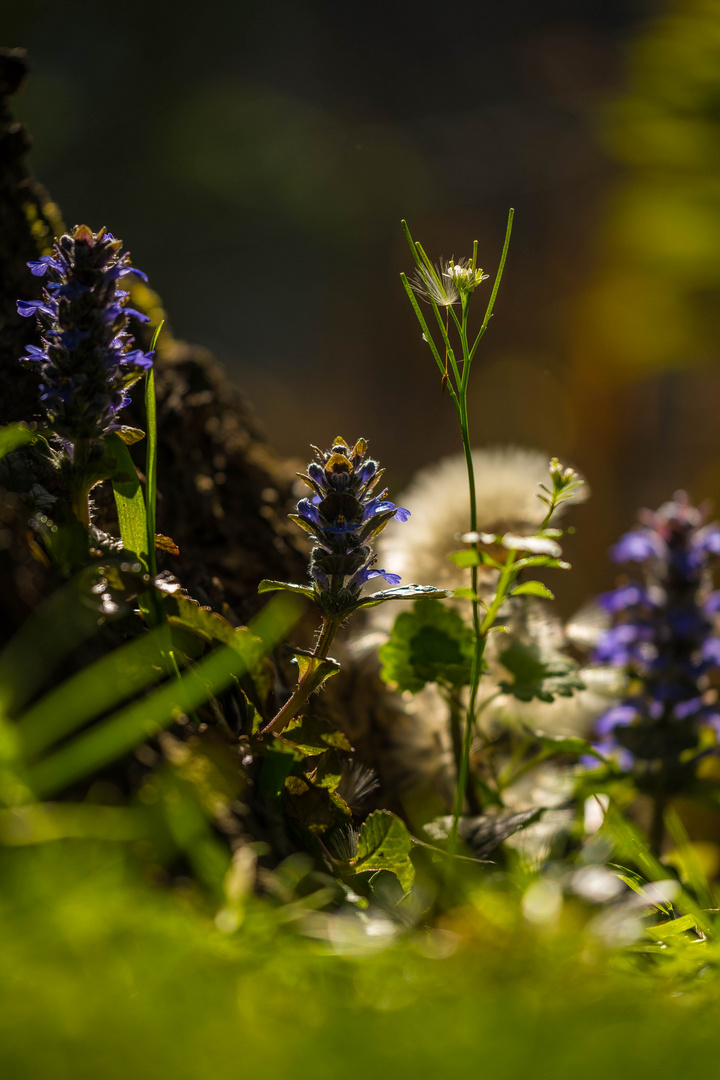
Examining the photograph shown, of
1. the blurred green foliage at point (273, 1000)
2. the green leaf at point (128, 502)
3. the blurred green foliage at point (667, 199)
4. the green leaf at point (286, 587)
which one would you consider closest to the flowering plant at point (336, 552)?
the green leaf at point (286, 587)

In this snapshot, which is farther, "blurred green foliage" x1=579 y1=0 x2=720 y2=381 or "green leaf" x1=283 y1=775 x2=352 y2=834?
"blurred green foliage" x1=579 y1=0 x2=720 y2=381

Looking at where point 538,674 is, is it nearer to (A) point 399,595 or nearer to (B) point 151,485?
(A) point 399,595

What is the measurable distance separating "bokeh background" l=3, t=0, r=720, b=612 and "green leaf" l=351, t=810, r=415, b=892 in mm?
4836

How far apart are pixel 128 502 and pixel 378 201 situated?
6745mm

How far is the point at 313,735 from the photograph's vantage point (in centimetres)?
58

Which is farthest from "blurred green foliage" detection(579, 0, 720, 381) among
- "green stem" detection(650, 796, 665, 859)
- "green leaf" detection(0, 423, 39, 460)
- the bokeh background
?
"green leaf" detection(0, 423, 39, 460)

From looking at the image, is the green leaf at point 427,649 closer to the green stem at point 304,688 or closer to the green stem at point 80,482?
the green stem at point 304,688

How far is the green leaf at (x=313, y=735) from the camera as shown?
0.58m

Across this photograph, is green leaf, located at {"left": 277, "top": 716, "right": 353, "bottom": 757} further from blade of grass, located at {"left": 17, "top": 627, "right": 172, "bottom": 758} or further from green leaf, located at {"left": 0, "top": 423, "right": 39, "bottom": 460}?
green leaf, located at {"left": 0, "top": 423, "right": 39, "bottom": 460}

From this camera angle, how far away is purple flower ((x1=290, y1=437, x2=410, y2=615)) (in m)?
0.57

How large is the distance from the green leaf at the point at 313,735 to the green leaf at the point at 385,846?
61mm

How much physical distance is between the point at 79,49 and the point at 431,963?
8006mm

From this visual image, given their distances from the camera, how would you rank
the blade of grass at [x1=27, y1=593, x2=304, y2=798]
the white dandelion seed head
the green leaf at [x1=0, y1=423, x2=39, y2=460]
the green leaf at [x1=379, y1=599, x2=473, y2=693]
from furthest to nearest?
the white dandelion seed head
the green leaf at [x1=379, y1=599, x2=473, y2=693]
the green leaf at [x1=0, y1=423, x2=39, y2=460]
the blade of grass at [x1=27, y1=593, x2=304, y2=798]

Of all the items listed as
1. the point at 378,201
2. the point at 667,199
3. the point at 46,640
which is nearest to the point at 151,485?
the point at 46,640
